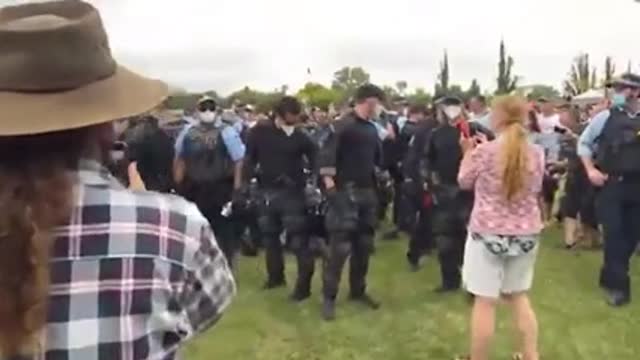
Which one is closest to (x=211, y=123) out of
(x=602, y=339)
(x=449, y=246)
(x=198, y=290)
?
(x=449, y=246)

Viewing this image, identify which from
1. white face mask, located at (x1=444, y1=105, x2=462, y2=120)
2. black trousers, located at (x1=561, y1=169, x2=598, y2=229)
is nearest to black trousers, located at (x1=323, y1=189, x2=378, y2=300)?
white face mask, located at (x1=444, y1=105, x2=462, y2=120)

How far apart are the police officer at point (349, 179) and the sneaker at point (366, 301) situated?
23.9 inches

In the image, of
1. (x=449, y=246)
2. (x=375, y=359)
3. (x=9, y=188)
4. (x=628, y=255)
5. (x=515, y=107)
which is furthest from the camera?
(x=449, y=246)

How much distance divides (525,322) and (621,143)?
2.66 metres

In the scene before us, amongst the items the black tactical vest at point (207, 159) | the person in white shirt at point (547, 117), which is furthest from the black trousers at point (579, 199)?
the black tactical vest at point (207, 159)

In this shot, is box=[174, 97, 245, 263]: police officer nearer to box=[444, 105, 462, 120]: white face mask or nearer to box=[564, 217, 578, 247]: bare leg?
box=[444, 105, 462, 120]: white face mask

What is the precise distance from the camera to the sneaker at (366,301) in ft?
31.8

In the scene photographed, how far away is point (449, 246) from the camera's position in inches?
398

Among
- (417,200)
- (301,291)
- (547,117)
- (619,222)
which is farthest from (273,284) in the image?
(547,117)

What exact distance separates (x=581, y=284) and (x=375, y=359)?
144 inches

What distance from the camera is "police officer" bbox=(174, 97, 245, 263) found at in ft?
32.6

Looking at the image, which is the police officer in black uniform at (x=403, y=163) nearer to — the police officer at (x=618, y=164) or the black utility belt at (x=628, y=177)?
the police officer at (x=618, y=164)

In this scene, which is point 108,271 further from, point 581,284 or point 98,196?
point 581,284

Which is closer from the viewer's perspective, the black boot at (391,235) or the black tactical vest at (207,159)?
the black tactical vest at (207,159)
